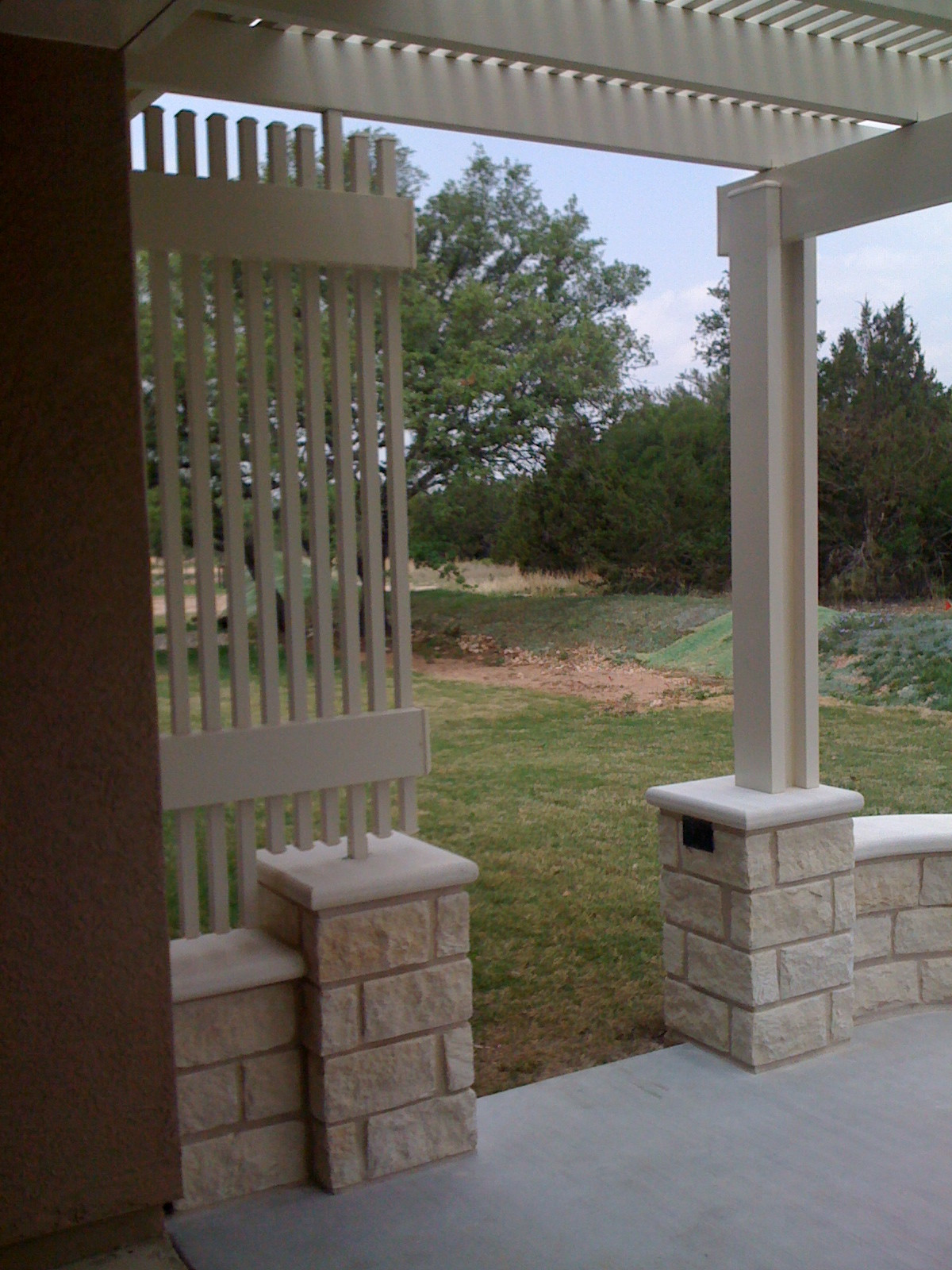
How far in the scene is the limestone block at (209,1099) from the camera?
2521 mm

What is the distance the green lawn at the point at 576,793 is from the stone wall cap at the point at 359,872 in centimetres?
385

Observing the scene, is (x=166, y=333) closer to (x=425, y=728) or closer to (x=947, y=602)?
(x=425, y=728)

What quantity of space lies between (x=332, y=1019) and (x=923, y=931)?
76.9 inches

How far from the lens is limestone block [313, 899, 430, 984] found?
2586mm

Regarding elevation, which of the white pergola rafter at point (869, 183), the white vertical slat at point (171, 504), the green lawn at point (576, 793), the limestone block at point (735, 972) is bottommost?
the green lawn at point (576, 793)

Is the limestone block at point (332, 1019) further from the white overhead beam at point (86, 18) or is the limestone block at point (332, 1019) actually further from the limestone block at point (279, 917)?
the white overhead beam at point (86, 18)

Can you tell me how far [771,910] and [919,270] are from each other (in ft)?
24.4

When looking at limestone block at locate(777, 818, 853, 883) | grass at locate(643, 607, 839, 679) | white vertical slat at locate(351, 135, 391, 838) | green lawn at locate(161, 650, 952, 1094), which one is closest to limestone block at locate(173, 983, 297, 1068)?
white vertical slat at locate(351, 135, 391, 838)

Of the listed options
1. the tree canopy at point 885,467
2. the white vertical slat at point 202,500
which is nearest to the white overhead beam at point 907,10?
the white vertical slat at point 202,500

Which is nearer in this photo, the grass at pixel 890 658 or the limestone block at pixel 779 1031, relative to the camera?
the limestone block at pixel 779 1031

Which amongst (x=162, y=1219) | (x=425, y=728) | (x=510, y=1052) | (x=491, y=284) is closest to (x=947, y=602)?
(x=491, y=284)

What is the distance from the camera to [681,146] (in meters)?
3.28

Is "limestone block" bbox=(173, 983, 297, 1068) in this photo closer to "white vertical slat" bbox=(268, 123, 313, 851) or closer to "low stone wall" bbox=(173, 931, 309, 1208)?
"low stone wall" bbox=(173, 931, 309, 1208)

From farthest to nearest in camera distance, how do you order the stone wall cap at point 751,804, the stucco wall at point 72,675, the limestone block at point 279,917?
the stone wall cap at point 751,804 < the limestone block at point 279,917 < the stucco wall at point 72,675
